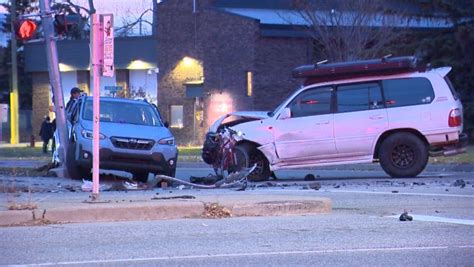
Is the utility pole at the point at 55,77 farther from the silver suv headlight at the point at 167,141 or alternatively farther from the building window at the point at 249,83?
the building window at the point at 249,83

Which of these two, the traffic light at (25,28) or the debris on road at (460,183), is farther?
the traffic light at (25,28)

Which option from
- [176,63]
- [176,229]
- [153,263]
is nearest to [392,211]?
[176,229]

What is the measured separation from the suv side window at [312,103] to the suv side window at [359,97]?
24cm

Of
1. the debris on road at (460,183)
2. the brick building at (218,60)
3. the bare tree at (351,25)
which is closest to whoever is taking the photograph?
the debris on road at (460,183)

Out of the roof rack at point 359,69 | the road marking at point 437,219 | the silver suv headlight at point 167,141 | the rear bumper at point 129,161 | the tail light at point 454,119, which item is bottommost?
the road marking at point 437,219

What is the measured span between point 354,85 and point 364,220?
5.80m

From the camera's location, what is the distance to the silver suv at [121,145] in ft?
51.0

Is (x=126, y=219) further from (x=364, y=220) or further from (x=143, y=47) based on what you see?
(x=143, y=47)

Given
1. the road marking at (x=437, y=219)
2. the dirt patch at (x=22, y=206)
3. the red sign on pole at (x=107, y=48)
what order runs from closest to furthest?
the road marking at (x=437, y=219), the dirt patch at (x=22, y=206), the red sign on pole at (x=107, y=48)

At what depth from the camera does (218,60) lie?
135ft

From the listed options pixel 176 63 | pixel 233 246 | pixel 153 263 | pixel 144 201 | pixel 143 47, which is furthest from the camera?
pixel 143 47

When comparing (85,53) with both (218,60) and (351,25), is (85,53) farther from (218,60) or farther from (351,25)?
(351,25)

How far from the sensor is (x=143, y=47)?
49375mm

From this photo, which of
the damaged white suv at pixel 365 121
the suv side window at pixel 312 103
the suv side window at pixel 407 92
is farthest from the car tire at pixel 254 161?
the suv side window at pixel 407 92
